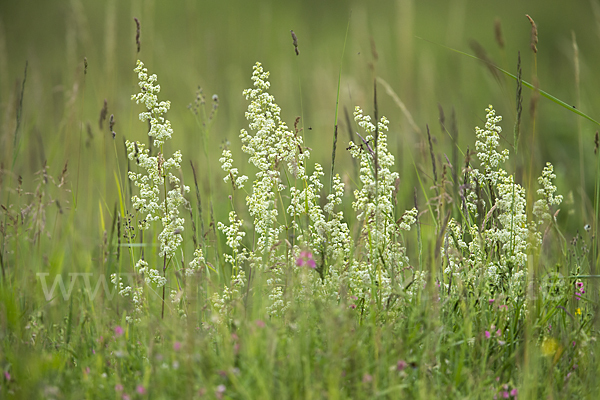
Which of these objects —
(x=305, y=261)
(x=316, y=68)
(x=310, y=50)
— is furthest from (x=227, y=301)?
(x=310, y=50)

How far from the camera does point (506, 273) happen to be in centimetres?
207

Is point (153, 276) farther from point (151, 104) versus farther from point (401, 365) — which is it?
point (401, 365)

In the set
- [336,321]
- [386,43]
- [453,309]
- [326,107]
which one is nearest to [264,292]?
[336,321]

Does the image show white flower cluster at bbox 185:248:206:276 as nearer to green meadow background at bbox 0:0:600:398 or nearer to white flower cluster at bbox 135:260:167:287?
white flower cluster at bbox 135:260:167:287

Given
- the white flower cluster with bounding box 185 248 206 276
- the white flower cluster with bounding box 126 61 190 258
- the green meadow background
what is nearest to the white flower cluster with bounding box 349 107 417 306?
the white flower cluster with bounding box 185 248 206 276

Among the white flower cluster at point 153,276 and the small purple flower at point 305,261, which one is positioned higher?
the small purple flower at point 305,261

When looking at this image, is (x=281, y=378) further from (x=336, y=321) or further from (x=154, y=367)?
(x=154, y=367)

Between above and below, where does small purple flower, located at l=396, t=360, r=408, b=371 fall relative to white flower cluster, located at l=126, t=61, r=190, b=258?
below

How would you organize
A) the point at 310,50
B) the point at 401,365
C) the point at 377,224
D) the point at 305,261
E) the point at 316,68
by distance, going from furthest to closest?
the point at 310,50 < the point at 316,68 < the point at 377,224 < the point at 305,261 < the point at 401,365

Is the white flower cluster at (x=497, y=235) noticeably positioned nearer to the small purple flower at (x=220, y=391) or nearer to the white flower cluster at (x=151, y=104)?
the small purple flower at (x=220, y=391)

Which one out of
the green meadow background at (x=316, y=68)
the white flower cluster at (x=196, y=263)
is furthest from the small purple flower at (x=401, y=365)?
the green meadow background at (x=316, y=68)

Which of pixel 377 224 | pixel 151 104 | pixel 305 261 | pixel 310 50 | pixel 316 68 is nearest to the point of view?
pixel 305 261

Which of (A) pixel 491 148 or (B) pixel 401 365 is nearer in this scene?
(B) pixel 401 365

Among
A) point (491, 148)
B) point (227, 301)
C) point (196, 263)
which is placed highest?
point (491, 148)
